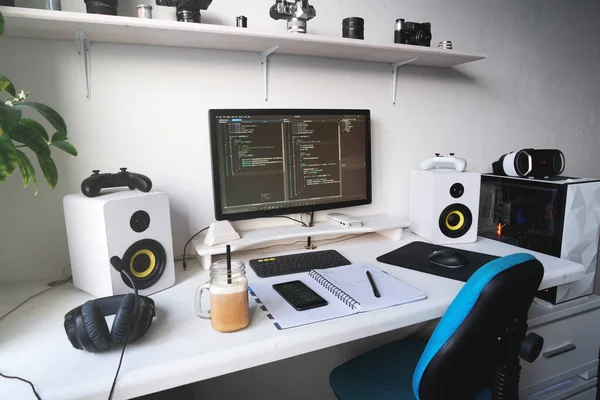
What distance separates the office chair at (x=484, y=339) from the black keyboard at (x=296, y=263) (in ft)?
1.60

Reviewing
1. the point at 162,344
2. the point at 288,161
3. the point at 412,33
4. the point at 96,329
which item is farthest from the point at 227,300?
the point at 412,33

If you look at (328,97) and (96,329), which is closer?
(96,329)

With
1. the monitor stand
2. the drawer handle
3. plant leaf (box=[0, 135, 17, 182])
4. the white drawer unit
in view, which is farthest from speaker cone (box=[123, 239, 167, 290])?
the drawer handle

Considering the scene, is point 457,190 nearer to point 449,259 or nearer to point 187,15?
point 449,259

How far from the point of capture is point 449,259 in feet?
4.26

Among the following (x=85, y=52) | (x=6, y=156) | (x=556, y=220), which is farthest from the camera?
(x=556, y=220)

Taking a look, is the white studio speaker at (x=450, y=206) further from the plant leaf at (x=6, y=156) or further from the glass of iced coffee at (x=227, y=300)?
the plant leaf at (x=6, y=156)

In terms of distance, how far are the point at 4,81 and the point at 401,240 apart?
1.41m

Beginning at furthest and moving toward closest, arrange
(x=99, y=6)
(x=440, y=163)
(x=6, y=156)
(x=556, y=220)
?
(x=440, y=163), (x=556, y=220), (x=99, y=6), (x=6, y=156)


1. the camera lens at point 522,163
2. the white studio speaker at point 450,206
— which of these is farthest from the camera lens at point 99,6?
the camera lens at point 522,163

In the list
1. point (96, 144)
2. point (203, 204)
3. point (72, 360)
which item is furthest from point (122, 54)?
point (72, 360)

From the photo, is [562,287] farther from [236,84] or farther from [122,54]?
[122,54]

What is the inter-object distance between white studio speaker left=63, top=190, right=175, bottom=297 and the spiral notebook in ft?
0.96

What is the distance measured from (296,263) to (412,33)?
108 centimetres
